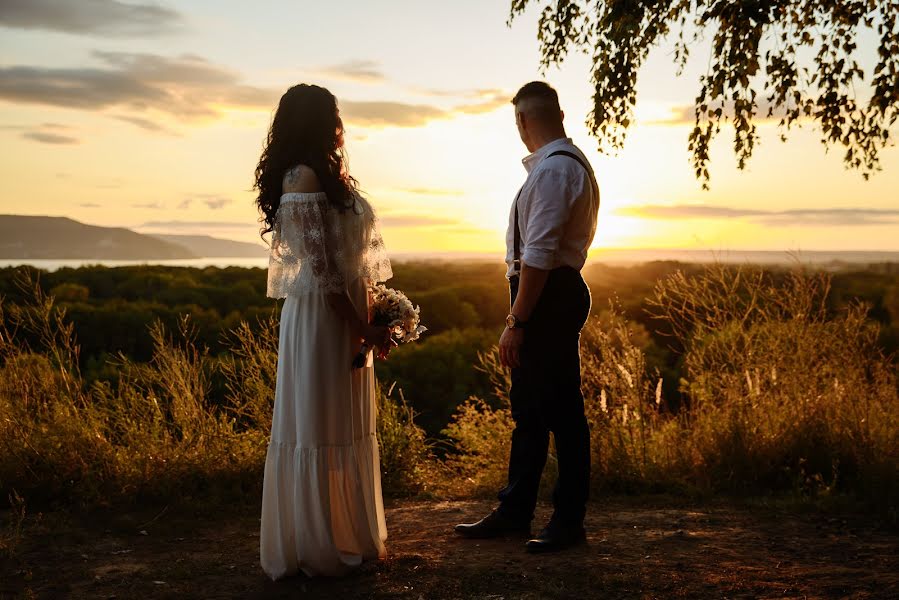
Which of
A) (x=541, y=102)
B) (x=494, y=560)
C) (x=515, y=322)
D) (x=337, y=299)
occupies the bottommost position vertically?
(x=494, y=560)

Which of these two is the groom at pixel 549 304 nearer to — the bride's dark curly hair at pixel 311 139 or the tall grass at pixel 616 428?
the bride's dark curly hair at pixel 311 139

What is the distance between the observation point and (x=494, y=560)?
13.3 ft

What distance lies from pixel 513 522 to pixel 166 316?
2480 cm

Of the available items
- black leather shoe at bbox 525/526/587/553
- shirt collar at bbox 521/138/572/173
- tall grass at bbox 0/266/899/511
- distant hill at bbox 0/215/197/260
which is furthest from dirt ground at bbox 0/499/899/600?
distant hill at bbox 0/215/197/260

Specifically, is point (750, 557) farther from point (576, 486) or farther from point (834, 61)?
point (834, 61)

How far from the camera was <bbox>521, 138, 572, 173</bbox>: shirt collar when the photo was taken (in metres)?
4.00

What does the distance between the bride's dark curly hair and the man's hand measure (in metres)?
0.97

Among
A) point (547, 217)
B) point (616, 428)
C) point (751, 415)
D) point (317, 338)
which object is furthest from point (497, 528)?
point (751, 415)

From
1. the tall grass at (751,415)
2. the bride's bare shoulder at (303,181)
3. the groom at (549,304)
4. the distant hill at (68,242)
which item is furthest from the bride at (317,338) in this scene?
the distant hill at (68,242)

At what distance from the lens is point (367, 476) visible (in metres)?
4.01

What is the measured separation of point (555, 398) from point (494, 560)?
33.0 inches

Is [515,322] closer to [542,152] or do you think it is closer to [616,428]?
[542,152]

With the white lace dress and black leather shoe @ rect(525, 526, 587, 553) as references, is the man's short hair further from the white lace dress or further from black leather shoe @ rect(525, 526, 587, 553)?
black leather shoe @ rect(525, 526, 587, 553)

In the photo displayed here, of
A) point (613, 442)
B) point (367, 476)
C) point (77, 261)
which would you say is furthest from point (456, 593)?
point (77, 261)
